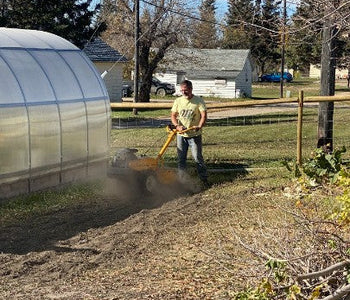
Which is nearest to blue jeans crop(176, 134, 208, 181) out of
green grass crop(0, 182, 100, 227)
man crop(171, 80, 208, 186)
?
man crop(171, 80, 208, 186)

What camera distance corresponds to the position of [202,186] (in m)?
13.9

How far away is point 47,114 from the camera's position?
13.0m

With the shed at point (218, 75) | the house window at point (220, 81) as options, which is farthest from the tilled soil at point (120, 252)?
the house window at point (220, 81)

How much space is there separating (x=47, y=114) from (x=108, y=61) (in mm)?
31922

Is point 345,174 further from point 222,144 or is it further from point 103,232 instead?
point 222,144

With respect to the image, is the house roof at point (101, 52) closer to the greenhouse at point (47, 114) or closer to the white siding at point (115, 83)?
the white siding at point (115, 83)

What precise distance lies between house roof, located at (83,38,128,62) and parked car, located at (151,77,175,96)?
15.4 m

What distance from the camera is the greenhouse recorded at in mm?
12094

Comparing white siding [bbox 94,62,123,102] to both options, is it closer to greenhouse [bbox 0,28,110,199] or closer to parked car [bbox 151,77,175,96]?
parked car [bbox 151,77,175,96]

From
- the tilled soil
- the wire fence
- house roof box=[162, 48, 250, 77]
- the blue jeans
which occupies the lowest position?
the tilled soil

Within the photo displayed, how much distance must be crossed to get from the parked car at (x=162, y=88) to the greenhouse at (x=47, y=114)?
46.4 meters

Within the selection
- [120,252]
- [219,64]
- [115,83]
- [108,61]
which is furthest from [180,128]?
[219,64]

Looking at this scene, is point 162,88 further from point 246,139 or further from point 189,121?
point 189,121

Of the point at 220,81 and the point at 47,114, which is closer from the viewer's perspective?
the point at 47,114
